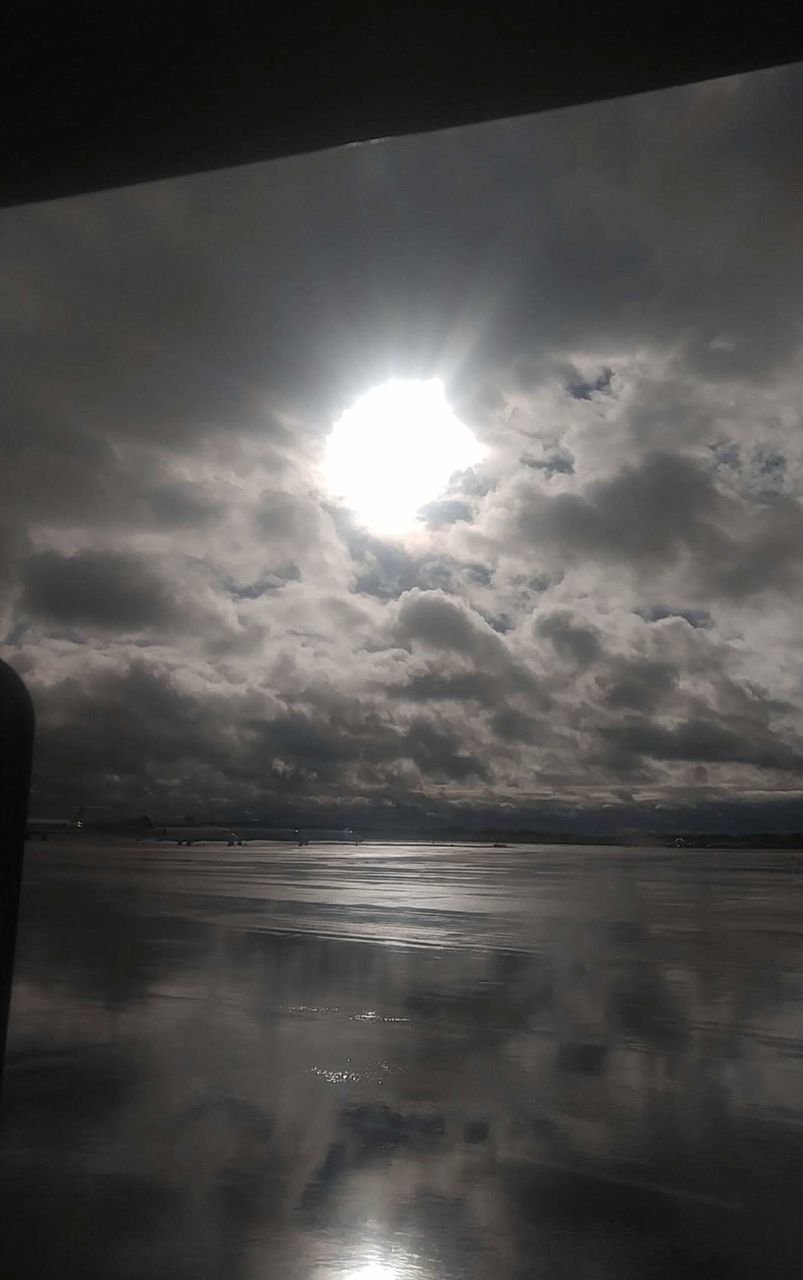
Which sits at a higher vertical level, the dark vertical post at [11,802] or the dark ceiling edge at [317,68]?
the dark ceiling edge at [317,68]

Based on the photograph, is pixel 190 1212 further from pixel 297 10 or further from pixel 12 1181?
pixel 297 10

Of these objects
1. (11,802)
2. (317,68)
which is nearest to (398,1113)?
(11,802)

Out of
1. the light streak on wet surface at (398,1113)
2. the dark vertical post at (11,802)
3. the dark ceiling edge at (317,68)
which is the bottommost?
the light streak on wet surface at (398,1113)

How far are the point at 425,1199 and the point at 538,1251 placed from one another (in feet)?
2.05

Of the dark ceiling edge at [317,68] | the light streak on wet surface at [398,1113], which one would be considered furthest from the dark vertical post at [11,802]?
the dark ceiling edge at [317,68]

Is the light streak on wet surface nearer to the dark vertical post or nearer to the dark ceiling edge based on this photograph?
the dark vertical post

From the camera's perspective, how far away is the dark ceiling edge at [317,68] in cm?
521

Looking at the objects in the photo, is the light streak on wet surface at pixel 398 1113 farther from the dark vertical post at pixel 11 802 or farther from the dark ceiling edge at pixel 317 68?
the dark ceiling edge at pixel 317 68

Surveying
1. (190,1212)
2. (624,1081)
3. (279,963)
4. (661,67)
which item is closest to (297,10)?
(661,67)

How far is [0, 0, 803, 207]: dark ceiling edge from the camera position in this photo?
521 cm

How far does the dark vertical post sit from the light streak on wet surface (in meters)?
1.35

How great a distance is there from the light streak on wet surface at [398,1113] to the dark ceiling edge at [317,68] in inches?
234

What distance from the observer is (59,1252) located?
134 inches

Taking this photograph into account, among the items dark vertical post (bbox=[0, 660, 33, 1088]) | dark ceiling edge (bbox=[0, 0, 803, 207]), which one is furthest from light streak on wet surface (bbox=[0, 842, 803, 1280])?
dark ceiling edge (bbox=[0, 0, 803, 207])
